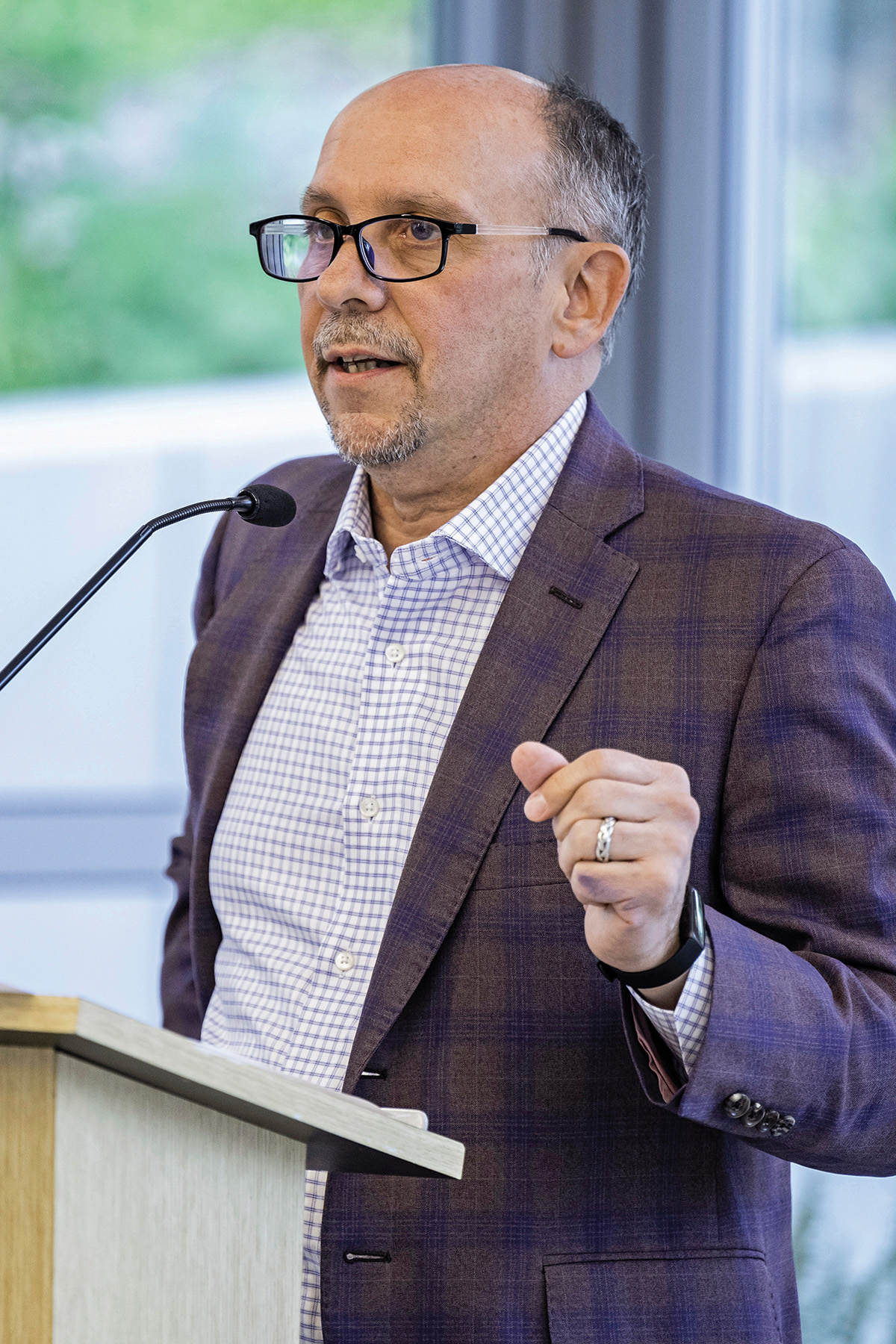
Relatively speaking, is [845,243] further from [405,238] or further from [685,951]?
[685,951]

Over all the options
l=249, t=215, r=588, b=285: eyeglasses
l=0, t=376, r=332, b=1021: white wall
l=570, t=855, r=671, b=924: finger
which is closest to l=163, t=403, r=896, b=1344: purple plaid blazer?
l=570, t=855, r=671, b=924: finger

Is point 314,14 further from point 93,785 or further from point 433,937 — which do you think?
point 433,937

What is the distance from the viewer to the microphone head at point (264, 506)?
126 centimetres

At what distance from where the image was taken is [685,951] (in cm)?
103

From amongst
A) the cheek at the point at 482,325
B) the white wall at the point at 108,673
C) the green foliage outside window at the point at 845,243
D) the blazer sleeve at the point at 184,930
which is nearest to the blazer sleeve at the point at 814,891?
the cheek at the point at 482,325

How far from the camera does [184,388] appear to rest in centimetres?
288

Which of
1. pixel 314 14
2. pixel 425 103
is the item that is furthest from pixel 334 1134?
pixel 314 14

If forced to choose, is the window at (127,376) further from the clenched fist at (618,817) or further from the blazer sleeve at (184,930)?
the clenched fist at (618,817)

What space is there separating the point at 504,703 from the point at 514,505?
256mm

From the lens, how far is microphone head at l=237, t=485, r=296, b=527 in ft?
4.12

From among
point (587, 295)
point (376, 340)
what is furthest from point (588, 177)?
point (376, 340)

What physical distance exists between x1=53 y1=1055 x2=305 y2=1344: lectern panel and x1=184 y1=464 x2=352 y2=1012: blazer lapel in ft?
2.27

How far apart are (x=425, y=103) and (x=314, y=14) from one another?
1.64 metres

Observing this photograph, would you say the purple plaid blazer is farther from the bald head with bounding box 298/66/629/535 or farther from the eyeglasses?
the eyeglasses
